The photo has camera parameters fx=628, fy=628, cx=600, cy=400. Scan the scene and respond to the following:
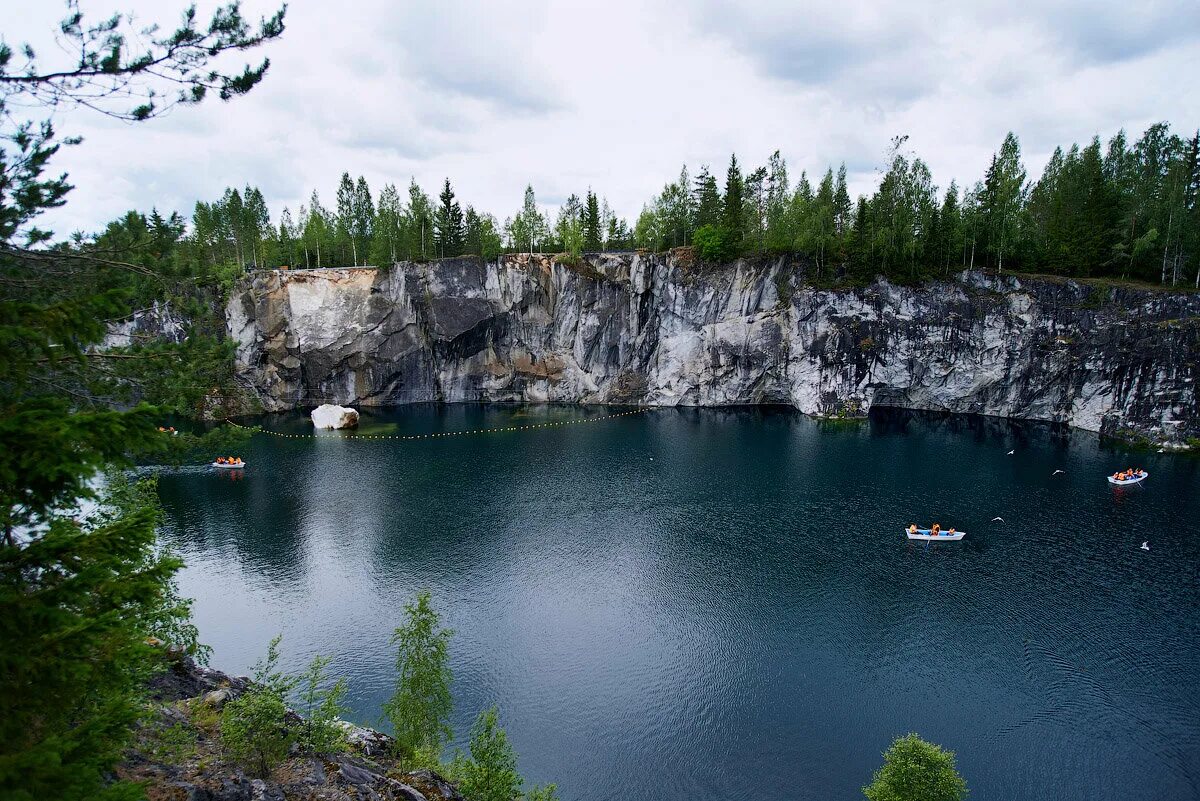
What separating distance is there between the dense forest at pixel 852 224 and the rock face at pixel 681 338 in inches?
170

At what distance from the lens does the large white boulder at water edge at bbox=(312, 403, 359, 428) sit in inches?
2721

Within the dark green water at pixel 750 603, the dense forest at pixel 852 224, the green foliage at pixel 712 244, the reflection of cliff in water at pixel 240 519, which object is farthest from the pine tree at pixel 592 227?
the reflection of cliff in water at pixel 240 519

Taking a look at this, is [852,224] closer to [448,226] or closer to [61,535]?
[448,226]

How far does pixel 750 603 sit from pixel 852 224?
60244 mm

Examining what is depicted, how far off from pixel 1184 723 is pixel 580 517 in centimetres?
3067

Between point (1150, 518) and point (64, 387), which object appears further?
point (1150, 518)

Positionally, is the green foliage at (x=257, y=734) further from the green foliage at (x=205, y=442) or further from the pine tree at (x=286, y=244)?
the pine tree at (x=286, y=244)

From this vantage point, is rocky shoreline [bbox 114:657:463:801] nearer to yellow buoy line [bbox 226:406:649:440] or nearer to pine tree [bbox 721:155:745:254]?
yellow buoy line [bbox 226:406:649:440]

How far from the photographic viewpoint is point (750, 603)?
31750 mm

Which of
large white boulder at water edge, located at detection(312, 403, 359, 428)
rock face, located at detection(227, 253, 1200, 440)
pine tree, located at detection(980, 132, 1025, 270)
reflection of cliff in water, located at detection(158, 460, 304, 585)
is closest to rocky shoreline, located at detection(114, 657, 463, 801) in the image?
reflection of cliff in water, located at detection(158, 460, 304, 585)

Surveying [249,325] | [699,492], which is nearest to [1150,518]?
[699,492]

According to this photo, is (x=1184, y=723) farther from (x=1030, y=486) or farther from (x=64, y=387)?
(x=64, y=387)

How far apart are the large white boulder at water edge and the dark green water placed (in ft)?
40.1

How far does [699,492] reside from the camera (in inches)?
1889
